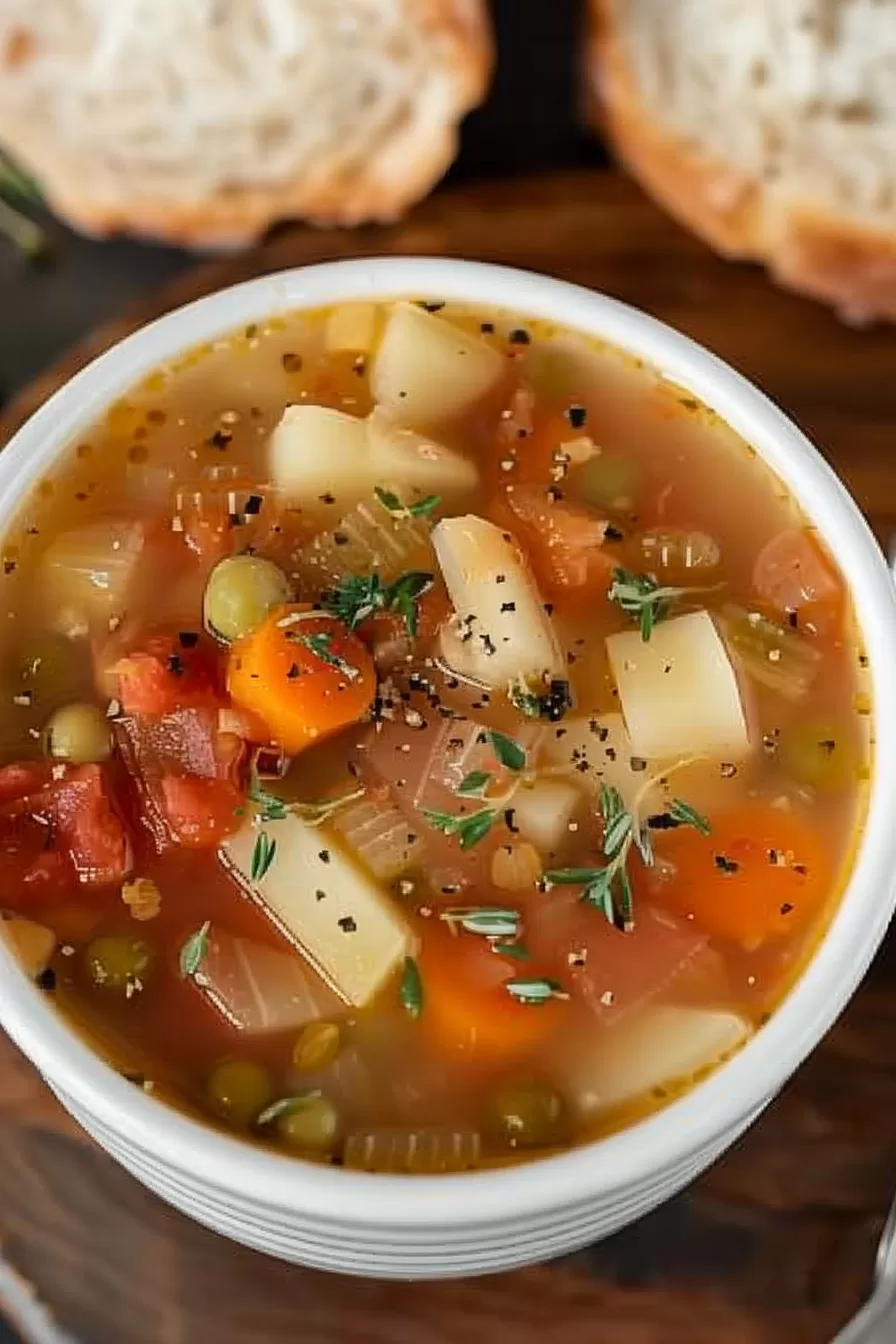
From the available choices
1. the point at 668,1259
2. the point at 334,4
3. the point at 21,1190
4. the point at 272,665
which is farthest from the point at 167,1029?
the point at 334,4

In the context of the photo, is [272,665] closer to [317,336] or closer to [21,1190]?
[317,336]

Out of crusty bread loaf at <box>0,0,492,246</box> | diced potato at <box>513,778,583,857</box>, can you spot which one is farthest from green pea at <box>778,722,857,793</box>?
crusty bread loaf at <box>0,0,492,246</box>

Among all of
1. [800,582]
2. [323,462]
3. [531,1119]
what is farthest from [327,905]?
[800,582]

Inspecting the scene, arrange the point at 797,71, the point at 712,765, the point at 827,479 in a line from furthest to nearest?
1. the point at 797,71
2. the point at 827,479
3. the point at 712,765

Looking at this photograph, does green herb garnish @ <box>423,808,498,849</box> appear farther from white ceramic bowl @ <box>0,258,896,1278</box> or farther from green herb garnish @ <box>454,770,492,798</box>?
white ceramic bowl @ <box>0,258,896,1278</box>

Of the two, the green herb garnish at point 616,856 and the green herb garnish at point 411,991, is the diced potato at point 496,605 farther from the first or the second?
the green herb garnish at point 411,991

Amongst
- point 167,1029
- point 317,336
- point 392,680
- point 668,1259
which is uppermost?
point 317,336

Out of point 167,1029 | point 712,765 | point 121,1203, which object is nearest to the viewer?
point 167,1029
